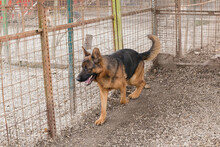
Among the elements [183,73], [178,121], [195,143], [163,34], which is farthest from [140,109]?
[163,34]

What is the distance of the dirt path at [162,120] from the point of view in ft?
15.1

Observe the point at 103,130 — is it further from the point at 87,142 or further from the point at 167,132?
the point at 167,132

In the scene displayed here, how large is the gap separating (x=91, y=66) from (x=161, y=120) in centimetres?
158

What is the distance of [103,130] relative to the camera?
5.04 meters

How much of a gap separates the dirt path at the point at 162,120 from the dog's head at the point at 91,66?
2.99ft

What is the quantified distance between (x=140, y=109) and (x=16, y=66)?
5126 mm

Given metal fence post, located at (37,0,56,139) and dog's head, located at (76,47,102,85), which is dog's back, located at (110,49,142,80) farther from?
metal fence post, located at (37,0,56,139)

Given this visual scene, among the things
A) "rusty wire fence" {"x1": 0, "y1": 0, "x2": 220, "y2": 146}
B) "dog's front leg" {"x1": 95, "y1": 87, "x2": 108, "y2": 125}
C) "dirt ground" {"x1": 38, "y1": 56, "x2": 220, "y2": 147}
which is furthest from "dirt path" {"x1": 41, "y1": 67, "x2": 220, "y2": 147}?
"rusty wire fence" {"x1": 0, "y1": 0, "x2": 220, "y2": 146}

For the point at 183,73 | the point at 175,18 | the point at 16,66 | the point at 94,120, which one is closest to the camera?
the point at 94,120

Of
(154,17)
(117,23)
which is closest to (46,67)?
(117,23)

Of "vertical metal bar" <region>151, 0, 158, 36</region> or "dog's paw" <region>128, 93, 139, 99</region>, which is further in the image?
"vertical metal bar" <region>151, 0, 158, 36</region>

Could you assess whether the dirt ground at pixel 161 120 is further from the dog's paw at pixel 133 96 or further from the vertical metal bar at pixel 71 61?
the vertical metal bar at pixel 71 61

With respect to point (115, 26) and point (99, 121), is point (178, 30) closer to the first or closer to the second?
point (115, 26)

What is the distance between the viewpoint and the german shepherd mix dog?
4910 millimetres
